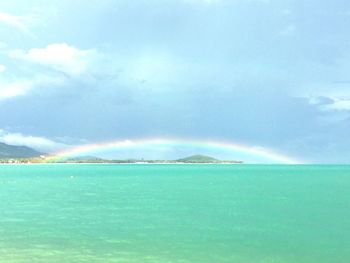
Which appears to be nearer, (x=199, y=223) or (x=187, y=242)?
(x=187, y=242)

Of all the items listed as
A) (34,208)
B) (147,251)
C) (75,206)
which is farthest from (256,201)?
(147,251)

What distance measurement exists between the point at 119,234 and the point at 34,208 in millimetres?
25724

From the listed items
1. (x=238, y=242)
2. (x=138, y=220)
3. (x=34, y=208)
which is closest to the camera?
(x=238, y=242)

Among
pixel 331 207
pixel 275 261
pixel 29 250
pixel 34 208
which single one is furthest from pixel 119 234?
pixel 331 207

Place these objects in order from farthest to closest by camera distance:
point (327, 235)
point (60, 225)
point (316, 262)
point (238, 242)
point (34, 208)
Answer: point (34, 208)
point (60, 225)
point (327, 235)
point (238, 242)
point (316, 262)

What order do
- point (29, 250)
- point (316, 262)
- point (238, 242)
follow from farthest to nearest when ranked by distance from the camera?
1. point (238, 242)
2. point (29, 250)
3. point (316, 262)

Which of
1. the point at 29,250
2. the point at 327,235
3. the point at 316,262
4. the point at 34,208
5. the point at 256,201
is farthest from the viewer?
the point at 256,201

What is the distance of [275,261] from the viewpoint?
32094mm

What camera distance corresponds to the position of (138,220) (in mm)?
52312

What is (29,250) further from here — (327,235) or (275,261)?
(327,235)

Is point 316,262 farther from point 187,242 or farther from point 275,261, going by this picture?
point 187,242

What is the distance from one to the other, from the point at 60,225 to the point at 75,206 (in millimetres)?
20662

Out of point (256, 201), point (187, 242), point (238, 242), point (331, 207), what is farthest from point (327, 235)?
point (256, 201)

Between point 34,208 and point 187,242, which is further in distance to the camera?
point 34,208
